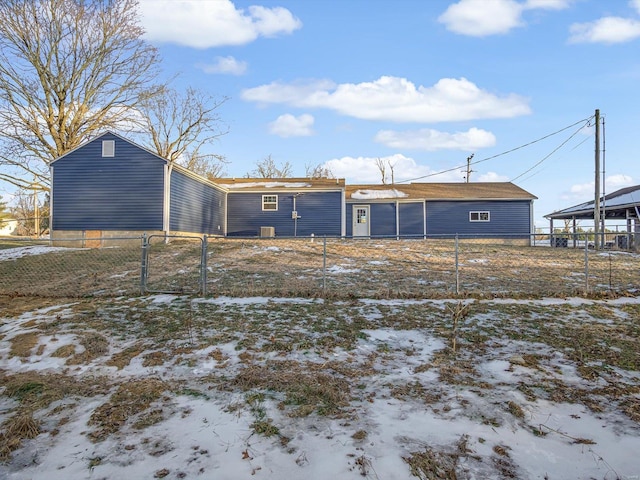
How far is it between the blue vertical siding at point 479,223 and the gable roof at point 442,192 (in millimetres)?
356

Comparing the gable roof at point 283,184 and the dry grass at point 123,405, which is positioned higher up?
the gable roof at point 283,184

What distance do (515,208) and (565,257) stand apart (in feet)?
30.7

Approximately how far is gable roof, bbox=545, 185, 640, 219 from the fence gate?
18.7 metres

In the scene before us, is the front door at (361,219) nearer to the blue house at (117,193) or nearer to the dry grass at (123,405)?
the blue house at (117,193)

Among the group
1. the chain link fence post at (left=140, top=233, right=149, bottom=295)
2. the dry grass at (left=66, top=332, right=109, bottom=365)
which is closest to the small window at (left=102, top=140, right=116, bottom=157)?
the chain link fence post at (left=140, top=233, right=149, bottom=295)

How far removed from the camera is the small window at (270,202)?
20.5 meters

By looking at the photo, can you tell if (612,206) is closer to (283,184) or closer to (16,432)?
(283,184)

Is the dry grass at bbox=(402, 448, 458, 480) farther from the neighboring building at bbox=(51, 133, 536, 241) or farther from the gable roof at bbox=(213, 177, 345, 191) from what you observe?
the gable roof at bbox=(213, 177, 345, 191)


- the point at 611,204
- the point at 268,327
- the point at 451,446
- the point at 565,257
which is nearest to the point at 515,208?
the point at 611,204

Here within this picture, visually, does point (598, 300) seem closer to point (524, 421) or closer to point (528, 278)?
point (528, 278)

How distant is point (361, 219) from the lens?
2225 centimetres

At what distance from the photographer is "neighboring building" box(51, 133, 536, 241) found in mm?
15891

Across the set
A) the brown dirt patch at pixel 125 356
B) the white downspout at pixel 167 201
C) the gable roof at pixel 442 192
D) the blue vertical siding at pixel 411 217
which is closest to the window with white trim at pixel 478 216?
the gable roof at pixel 442 192

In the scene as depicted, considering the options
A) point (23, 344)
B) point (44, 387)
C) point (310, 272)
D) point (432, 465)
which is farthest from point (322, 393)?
point (310, 272)
